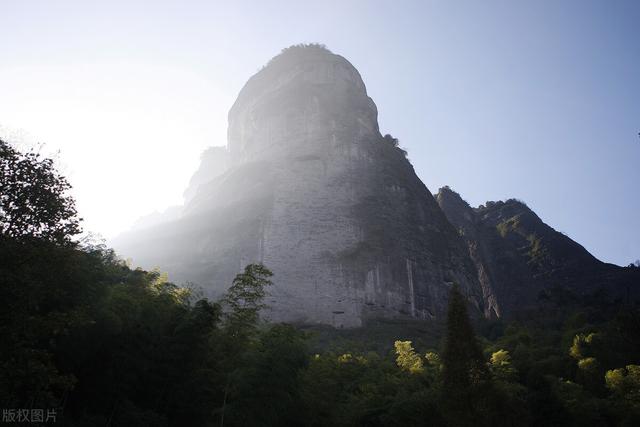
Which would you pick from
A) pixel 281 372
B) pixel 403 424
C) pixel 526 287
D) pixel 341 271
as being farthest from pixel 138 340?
pixel 526 287

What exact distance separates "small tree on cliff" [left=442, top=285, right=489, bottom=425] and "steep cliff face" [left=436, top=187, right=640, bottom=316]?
47831mm

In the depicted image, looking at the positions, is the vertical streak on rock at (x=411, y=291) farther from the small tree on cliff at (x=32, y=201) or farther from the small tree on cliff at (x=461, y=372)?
the small tree on cliff at (x=32, y=201)

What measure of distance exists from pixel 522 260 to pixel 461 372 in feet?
213

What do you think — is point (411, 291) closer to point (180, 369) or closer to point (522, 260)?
point (180, 369)

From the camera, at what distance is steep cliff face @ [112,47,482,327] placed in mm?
43738

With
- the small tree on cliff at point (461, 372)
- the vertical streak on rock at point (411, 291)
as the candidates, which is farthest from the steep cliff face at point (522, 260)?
the small tree on cliff at point (461, 372)

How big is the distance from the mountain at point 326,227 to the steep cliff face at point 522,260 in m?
0.29

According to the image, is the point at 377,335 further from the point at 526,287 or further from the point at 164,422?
the point at 526,287

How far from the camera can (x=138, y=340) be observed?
1533 cm

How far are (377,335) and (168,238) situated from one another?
23598mm

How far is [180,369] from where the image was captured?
14.9 m

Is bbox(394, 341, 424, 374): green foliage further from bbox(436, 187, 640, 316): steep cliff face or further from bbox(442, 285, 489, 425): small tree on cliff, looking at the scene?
bbox(436, 187, 640, 316): steep cliff face

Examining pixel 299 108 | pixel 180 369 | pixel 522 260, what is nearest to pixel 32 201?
pixel 180 369

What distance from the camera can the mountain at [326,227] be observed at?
43.9 m
